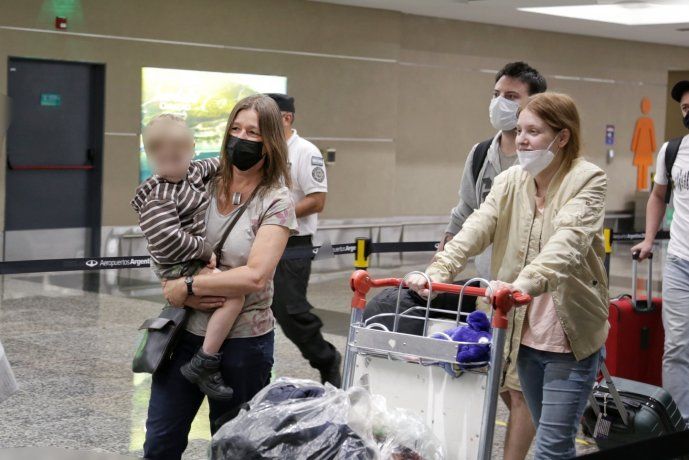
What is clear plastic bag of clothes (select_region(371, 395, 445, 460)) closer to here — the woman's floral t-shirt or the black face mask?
the woman's floral t-shirt

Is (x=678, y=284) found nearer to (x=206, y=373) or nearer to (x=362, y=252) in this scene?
(x=362, y=252)

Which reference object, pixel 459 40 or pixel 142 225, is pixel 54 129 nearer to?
pixel 459 40

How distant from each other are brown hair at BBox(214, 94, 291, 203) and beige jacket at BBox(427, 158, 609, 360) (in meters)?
0.61

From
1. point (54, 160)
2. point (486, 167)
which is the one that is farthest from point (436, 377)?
point (54, 160)

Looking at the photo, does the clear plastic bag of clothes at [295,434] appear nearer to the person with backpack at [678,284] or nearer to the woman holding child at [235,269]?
the woman holding child at [235,269]

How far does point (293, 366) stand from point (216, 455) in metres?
4.43

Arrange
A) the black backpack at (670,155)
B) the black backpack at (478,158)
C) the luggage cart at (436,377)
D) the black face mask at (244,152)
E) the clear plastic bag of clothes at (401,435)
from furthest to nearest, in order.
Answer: the black backpack at (670,155), the black backpack at (478,158), the black face mask at (244,152), the luggage cart at (436,377), the clear plastic bag of clothes at (401,435)

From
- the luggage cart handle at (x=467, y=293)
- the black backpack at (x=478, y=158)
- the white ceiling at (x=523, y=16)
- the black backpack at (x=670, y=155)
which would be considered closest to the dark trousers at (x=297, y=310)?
the black backpack at (x=478, y=158)

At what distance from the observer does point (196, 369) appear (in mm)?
3355

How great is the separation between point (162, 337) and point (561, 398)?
1337 millimetres

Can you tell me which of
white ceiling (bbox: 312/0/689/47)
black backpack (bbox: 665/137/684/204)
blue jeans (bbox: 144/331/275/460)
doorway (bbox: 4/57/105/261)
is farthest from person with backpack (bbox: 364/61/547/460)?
white ceiling (bbox: 312/0/689/47)

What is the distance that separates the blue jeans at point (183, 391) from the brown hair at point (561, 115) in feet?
3.97

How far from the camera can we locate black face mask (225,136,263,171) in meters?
3.44

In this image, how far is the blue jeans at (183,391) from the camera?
3418 millimetres
